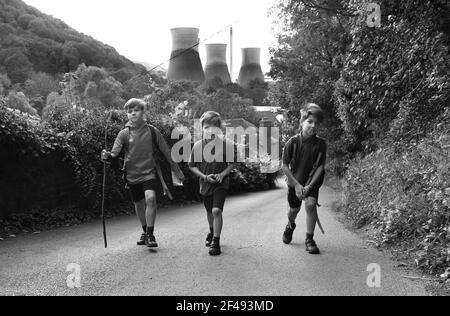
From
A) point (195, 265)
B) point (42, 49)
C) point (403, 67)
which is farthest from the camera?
point (42, 49)

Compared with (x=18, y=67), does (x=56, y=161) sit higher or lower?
lower

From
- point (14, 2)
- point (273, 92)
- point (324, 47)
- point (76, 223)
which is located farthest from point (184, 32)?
point (76, 223)

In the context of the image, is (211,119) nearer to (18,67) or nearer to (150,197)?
(150,197)

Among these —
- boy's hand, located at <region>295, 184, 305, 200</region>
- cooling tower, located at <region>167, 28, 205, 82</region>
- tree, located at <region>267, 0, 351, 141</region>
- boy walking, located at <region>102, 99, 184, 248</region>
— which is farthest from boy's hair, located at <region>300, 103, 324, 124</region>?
cooling tower, located at <region>167, 28, 205, 82</region>

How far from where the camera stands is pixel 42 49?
55.9 meters

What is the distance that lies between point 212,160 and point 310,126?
1.23 metres

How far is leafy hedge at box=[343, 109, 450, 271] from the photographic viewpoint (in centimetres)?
543

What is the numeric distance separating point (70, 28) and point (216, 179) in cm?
6615

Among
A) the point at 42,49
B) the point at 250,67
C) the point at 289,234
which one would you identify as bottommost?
the point at 289,234

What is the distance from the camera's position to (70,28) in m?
67.2

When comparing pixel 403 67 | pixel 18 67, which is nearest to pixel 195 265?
pixel 403 67

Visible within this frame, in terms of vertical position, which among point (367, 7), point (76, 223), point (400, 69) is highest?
point (367, 7)

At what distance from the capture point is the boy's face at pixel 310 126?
6.29 m

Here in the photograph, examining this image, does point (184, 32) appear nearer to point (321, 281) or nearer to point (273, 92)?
point (273, 92)
